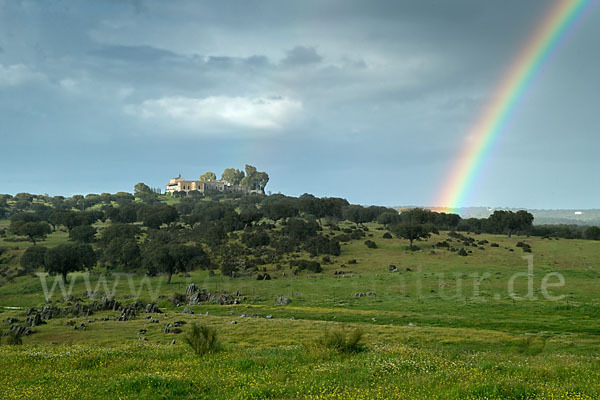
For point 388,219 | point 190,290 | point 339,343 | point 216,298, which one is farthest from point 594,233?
point 339,343

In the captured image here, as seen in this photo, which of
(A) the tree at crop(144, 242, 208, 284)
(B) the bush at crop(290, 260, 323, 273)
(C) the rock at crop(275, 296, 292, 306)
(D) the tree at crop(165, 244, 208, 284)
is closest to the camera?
(C) the rock at crop(275, 296, 292, 306)

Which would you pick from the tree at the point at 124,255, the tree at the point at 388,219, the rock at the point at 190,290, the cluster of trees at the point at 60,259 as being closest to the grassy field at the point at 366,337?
the rock at the point at 190,290

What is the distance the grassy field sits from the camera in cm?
1348

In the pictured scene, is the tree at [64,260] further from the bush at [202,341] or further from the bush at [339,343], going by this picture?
the bush at [339,343]

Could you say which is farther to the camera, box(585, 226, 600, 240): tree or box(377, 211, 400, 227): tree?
box(377, 211, 400, 227): tree

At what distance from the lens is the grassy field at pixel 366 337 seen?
44.2ft

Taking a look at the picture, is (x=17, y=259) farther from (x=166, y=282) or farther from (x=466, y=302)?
(x=466, y=302)

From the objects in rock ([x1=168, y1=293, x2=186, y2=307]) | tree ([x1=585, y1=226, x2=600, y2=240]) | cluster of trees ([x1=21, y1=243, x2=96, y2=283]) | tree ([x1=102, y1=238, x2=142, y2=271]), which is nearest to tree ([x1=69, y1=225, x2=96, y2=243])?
tree ([x1=102, y1=238, x2=142, y2=271])

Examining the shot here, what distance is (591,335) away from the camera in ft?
110

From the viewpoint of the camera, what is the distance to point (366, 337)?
104ft

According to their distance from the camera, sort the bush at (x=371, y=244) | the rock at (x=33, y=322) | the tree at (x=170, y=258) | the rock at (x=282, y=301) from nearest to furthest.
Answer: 1. the rock at (x=33, y=322)
2. the rock at (x=282, y=301)
3. the tree at (x=170, y=258)
4. the bush at (x=371, y=244)

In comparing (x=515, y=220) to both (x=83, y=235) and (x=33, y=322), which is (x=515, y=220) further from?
(x=83, y=235)

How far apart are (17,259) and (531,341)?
112 m

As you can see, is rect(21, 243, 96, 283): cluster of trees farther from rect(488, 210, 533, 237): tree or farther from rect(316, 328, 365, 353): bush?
rect(488, 210, 533, 237): tree
